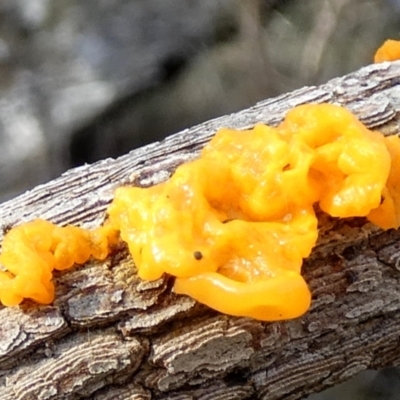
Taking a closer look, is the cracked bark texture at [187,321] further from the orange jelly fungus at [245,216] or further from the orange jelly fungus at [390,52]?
the orange jelly fungus at [390,52]

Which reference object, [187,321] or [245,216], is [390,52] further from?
[187,321]

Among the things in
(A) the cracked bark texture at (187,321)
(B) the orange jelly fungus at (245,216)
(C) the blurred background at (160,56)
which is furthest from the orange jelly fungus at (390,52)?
(C) the blurred background at (160,56)

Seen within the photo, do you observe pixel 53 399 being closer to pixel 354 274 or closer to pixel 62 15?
pixel 354 274

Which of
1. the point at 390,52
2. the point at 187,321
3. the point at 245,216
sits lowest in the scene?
the point at 187,321

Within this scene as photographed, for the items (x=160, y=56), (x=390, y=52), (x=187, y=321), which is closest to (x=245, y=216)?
(x=187, y=321)

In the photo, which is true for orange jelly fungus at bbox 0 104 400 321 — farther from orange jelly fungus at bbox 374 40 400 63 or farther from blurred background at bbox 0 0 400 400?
blurred background at bbox 0 0 400 400

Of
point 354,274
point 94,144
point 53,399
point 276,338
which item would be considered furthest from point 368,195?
point 94,144

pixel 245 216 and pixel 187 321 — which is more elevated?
pixel 245 216

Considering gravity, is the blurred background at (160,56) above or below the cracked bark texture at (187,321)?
above
